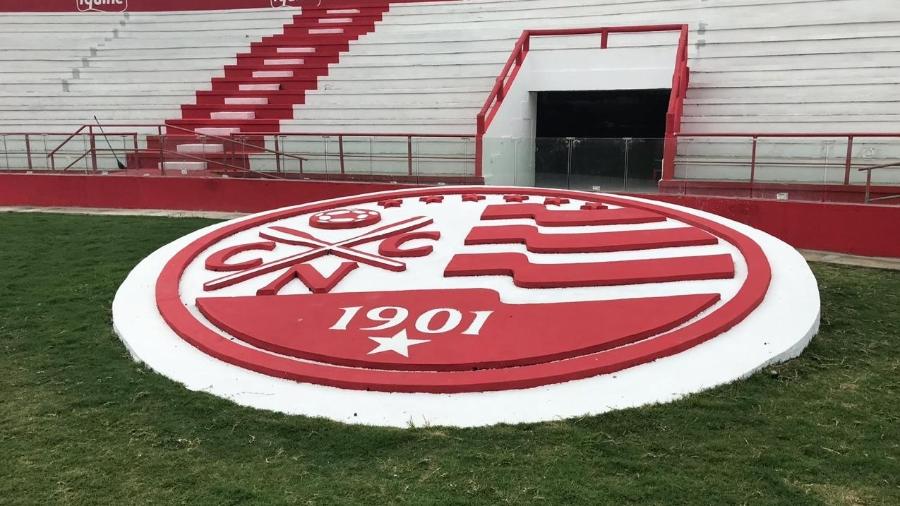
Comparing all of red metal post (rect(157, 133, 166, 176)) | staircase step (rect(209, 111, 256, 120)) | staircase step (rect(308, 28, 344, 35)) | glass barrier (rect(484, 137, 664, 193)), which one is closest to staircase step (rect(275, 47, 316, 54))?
staircase step (rect(308, 28, 344, 35))

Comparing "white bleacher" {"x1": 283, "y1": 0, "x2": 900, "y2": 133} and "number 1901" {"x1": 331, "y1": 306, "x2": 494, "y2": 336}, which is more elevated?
"white bleacher" {"x1": 283, "y1": 0, "x2": 900, "y2": 133}

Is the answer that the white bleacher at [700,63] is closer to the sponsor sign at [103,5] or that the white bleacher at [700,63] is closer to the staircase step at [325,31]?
the staircase step at [325,31]

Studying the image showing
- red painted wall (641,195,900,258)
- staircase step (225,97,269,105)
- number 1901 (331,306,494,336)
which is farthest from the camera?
staircase step (225,97,269,105)

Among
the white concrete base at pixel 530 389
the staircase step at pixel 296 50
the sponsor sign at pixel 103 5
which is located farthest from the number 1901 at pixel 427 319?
the sponsor sign at pixel 103 5

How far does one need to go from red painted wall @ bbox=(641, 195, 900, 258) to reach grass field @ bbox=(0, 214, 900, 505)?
144 inches

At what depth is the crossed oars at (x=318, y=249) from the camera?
5.31m

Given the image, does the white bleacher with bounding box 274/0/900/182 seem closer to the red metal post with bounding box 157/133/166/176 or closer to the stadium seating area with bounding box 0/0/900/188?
the stadium seating area with bounding box 0/0/900/188

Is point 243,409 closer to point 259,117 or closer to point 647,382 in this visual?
point 647,382

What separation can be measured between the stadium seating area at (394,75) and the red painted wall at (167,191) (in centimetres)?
35

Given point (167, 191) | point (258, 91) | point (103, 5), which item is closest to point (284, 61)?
point (258, 91)

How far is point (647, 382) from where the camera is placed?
355 cm

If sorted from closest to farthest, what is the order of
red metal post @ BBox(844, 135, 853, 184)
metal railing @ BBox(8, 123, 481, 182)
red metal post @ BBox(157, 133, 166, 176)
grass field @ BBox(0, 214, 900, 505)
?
grass field @ BBox(0, 214, 900, 505) < red metal post @ BBox(844, 135, 853, 184) < metal railing @ BBox(8, 123, 481, 182) < red metal post @ BBox(157, 133, 166, 176)

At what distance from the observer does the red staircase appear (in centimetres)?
1087

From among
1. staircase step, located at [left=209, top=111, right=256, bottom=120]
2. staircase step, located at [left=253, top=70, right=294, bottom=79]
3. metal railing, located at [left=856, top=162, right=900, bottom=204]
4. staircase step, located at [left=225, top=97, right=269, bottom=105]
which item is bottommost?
metal railing, located at [left=856, top=162, right=900, bottom=204]
